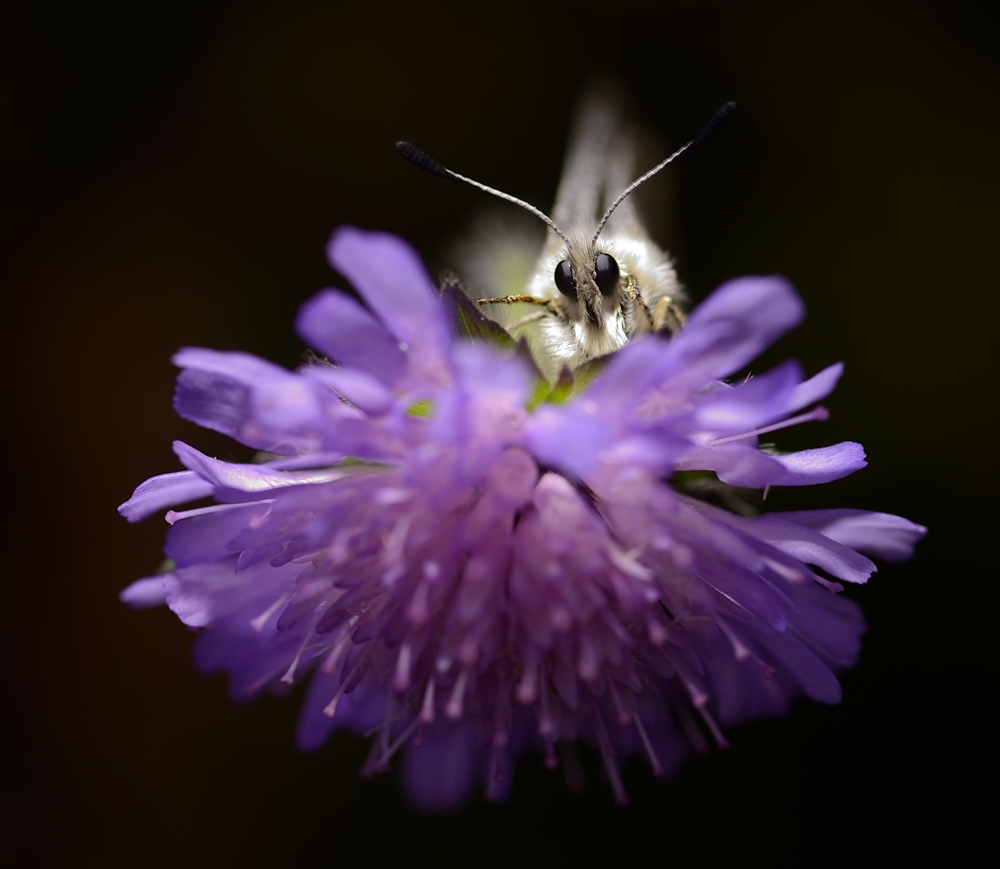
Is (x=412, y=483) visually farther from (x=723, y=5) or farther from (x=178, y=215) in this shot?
(x=723, y=5)

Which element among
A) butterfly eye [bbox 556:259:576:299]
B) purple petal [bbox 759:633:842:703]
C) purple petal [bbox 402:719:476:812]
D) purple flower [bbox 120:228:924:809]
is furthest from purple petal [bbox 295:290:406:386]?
purple petal [bbox 402:719:476:812]

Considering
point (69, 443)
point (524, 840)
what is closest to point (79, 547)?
point (69, 443)

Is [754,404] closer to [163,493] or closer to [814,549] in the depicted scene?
[814,549]

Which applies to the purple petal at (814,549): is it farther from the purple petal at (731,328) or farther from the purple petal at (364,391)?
the purple petal at (364,391)

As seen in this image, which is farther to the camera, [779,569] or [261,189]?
[261,189]

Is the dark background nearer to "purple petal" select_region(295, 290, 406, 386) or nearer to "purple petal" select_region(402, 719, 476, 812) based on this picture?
"purple petal" select_region(402, 719, 476, 812)
